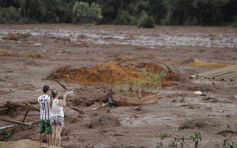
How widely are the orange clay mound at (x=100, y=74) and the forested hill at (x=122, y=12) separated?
4056cm

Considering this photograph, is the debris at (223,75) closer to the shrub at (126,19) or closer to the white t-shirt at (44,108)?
the white t-shirt at (44,108)

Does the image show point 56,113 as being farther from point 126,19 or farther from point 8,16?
point 126,19

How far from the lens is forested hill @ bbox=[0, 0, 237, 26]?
5916 cm

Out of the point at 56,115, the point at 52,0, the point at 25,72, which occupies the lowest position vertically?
the point at 25,72

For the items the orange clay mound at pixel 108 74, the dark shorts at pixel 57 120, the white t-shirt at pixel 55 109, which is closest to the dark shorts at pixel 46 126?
the dark shorts at pixel 57 120

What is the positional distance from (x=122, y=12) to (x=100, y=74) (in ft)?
181

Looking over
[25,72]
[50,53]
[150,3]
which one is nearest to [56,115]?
[25,72]

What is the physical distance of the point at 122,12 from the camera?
67.6 metres

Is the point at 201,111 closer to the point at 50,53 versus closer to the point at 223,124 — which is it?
the point at 223,124

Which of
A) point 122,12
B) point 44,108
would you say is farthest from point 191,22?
point 44,108

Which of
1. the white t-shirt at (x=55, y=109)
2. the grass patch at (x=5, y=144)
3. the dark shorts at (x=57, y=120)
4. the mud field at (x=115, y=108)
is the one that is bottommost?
the grass patch at (x=5, y=144)

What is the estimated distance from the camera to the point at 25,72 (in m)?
16.4

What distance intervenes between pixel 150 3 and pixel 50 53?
5426 cm

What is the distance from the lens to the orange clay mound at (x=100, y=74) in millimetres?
13922
